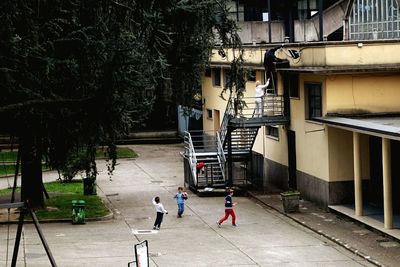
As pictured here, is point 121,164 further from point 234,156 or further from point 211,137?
point 234,156

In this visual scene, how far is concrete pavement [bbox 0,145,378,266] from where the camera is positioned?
2206 cm

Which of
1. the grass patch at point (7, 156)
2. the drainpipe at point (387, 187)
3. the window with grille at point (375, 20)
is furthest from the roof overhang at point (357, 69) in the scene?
the grass patch at point (7, 156)

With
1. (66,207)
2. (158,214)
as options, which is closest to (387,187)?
(158,214)

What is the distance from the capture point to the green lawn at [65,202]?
95.3 ft

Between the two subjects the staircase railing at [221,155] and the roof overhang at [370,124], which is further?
the staircase railing at [221,155]

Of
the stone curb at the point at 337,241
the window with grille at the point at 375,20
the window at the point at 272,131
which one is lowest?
the stone curb at the point at 337,241

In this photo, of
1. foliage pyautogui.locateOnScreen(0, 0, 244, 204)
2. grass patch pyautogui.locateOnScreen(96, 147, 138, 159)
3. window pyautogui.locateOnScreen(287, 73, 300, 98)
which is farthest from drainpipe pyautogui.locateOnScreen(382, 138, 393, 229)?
grass patch pyautogui.locateOnScreen(96, 147, 138, 159)

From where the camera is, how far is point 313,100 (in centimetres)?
3095

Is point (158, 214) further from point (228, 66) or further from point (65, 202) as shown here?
point (228, 66)

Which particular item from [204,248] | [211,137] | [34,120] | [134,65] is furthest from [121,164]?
[134,65]

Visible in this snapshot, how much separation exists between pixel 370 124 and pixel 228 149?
32.4ft

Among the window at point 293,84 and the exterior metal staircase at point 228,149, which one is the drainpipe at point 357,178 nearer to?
the window at point 293,84

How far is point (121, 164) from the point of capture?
4509 cm

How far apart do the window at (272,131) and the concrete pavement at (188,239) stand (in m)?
4.13
